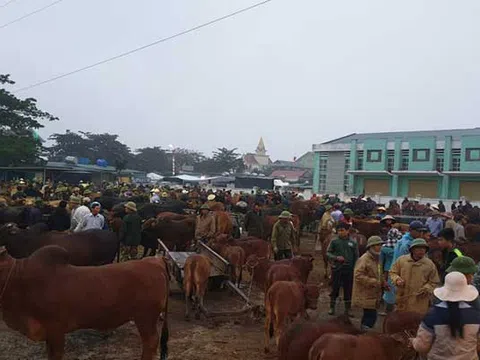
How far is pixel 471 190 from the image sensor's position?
40719 mm

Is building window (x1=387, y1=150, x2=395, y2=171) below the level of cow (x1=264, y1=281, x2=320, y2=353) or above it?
above

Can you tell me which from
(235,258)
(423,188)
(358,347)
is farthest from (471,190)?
(358,347)

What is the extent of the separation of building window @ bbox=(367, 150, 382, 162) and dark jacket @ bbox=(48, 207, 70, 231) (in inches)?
1489

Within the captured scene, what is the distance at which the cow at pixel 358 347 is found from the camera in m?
4.44

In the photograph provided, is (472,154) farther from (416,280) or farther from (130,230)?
(416,280)

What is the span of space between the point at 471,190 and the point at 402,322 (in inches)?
1527

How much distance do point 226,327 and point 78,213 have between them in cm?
468

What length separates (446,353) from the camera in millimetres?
3725

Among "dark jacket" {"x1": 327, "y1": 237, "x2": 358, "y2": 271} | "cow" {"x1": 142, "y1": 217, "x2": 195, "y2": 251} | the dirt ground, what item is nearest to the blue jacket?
"dark jacket" {"x1": 327, "y1": 237, "x2": 358, "y2": 271}

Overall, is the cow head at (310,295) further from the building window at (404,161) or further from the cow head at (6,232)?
the building window at (404,161)

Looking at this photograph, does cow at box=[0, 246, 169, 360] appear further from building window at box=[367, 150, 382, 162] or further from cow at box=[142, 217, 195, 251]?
building window at box=[367, 150, 382, 162]

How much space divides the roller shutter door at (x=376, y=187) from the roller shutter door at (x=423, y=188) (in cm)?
219

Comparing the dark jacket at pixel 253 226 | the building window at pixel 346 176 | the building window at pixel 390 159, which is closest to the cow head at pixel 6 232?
the dark jacket at pixel 253 226

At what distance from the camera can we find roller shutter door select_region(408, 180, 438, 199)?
141 ft
